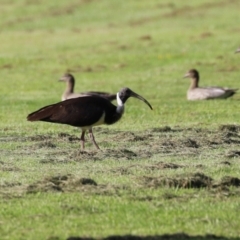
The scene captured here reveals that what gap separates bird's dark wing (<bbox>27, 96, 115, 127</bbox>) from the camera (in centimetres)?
1287

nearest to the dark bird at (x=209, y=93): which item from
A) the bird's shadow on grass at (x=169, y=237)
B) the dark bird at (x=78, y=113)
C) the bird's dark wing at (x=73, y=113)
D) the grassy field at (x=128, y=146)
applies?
the grassy field at (x=128, y=146)

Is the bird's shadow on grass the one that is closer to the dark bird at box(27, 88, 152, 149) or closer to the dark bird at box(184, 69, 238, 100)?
the dark bird at box(27, 88, 152, 149)

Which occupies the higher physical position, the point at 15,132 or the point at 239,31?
the point at 239,31

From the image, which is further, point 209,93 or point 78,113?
point 209,93

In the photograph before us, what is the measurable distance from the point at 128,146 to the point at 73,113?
92 centimetres

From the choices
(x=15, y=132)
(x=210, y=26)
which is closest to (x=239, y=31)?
(x=210, y=26)

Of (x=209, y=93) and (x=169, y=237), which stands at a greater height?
(x=209, y=93)

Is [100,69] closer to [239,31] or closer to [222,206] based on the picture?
[239,31]

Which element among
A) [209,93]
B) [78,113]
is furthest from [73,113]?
[209,93]

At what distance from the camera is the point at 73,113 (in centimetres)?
1290

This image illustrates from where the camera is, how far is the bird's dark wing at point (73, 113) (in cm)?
1287

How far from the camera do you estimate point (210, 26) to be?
1410 inches

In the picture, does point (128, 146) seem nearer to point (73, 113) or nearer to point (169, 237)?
point (73, 113)

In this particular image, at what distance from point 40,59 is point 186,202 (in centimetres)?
2127
